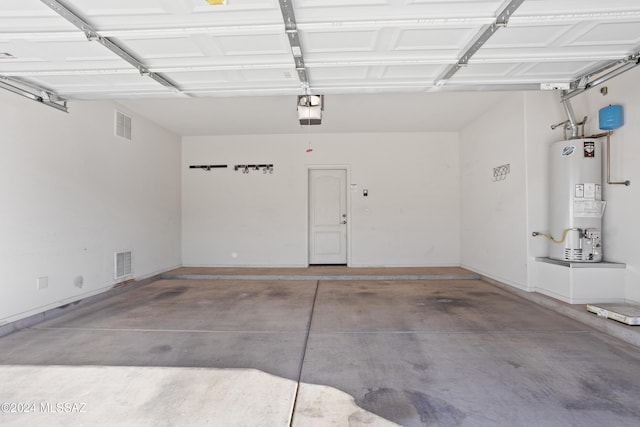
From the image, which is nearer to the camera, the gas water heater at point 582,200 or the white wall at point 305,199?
the gas water heater at point 582,200

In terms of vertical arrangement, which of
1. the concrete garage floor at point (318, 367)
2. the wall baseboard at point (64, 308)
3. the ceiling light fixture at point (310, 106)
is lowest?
the concrete garage floor at point (318, 367)

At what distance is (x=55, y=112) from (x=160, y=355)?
10.1ft

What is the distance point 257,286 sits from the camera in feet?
17.2

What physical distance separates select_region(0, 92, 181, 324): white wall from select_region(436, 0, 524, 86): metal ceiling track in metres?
4.21

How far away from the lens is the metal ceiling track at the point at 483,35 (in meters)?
2.03

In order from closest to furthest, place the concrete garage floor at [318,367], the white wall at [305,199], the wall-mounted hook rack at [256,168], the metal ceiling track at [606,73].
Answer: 1. the concrete garage floor at [318,367]
2. the metal ceiling track at [606,73]
3. the white wall at [305,199]
4. the wall-mounted hook rack at [256,168]

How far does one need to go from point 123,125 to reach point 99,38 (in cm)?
294

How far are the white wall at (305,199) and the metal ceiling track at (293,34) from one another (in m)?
3.69

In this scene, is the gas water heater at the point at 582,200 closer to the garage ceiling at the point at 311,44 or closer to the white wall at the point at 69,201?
the garage ceiling at the point at 311,44

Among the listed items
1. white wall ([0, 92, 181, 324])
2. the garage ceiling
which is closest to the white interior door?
white wall ([0, 92, 181, 324])

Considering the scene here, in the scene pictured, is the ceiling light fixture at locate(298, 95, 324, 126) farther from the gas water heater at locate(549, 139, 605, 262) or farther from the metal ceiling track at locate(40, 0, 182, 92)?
the gas water heater at locate(549, 139, 605, 262)

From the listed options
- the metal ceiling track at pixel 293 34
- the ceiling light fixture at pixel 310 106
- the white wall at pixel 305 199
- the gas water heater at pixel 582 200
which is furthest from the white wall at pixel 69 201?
the gas water heater at pixel 582 200

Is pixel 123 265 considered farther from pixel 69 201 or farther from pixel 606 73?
pixel 606 73

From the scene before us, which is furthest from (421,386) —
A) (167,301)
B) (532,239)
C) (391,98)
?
(391,98)
